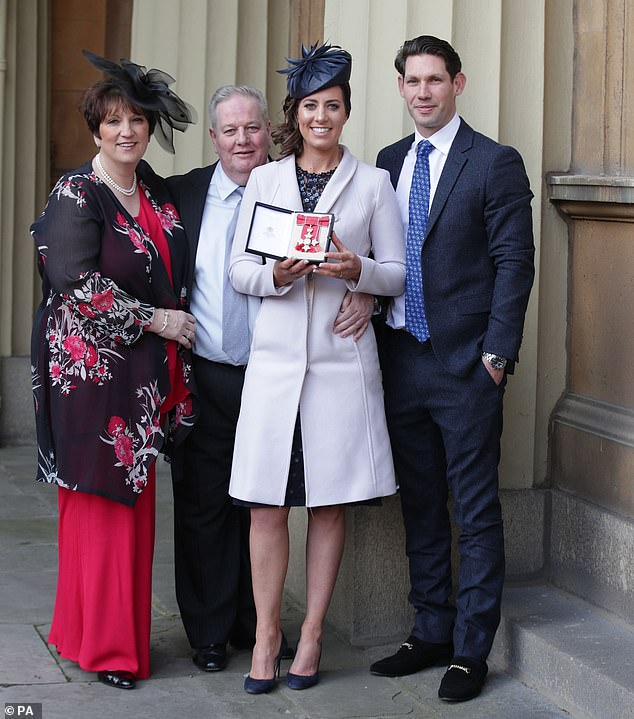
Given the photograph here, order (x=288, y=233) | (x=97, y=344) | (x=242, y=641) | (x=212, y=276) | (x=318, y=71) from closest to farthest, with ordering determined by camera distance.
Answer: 1. (x=288, y=233)
2. (x=318, y=71)
3. (x=97, y=344)
4. (x=212, y=276)
5. (x=242, y=641)

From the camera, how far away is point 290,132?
439 centimetres

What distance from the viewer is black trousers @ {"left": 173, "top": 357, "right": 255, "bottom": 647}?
4.64m

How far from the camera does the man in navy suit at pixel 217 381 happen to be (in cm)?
454

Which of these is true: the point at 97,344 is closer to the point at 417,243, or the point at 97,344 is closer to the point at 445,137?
the point at 417,243

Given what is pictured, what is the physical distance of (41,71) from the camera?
878 centimetres

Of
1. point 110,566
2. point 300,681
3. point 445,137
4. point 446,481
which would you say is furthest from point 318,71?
point 300,681

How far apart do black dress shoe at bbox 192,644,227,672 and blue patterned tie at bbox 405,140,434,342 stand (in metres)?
1.30

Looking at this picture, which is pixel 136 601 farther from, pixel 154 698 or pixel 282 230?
pixel 282 230

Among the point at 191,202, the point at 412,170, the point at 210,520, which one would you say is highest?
the point at 412,170

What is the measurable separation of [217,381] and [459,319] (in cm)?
87

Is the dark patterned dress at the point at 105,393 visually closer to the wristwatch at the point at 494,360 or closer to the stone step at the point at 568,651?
the wristwatch at the point at 494,360

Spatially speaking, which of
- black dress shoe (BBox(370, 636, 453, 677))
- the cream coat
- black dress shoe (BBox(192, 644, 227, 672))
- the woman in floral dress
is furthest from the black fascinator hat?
black dress shoe (BBox(370, 636, 453, 677))

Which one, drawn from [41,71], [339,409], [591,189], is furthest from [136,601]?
[41,71]

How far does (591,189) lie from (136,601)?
6.99ft
